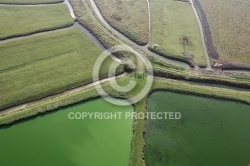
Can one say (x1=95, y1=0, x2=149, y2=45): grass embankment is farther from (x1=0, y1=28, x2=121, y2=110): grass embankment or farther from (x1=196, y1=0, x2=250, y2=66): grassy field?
(x1=196, y1=0, x2=250, y2=66): grassy field

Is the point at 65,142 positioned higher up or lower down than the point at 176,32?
lower down

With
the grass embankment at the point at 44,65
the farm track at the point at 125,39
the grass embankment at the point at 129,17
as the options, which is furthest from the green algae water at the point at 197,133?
the grass embankment at the point at 129,17

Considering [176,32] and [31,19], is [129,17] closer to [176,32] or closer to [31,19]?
[176,32]

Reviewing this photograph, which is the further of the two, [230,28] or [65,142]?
[230,28]

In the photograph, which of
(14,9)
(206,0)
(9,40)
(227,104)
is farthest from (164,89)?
(206,0)

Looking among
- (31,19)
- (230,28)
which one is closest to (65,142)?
(31,19)
